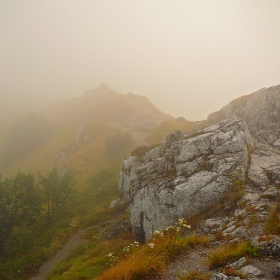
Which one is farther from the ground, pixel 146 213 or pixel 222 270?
pixel 222 270

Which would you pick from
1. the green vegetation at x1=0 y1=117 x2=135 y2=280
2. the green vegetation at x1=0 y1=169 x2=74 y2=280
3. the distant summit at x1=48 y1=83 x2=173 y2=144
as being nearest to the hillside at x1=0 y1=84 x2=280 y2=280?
→ the green vegetation at x1=0 y1=117 x2=135 y2=280

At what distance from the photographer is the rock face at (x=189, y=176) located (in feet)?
66.2

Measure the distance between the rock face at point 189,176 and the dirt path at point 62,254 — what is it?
10.9 metres

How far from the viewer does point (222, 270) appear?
29.7 ft

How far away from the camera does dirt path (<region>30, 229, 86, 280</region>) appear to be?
24.4 metres

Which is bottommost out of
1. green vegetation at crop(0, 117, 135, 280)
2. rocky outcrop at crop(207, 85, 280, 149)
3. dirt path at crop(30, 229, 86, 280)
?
dirt path at crop(30, 229, 86, 280)

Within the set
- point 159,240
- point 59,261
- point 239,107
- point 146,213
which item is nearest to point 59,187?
point 59,261

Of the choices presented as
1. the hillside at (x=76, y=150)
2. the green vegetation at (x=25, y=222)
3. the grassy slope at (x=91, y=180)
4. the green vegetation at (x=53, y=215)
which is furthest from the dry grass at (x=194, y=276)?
the green vegetation at (x=25, y=222)

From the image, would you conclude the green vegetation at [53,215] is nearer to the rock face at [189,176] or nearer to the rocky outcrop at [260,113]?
the rock face at [189,176]

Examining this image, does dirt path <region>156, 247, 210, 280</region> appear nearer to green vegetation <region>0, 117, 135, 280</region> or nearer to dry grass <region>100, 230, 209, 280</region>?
dry grass <region>100, 230, 209, 280</region>

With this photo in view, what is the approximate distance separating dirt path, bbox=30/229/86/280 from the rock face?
10.9m

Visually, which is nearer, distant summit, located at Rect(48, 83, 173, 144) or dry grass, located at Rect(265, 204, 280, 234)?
dry grass, located at Rect(265, 204, 280, 234)

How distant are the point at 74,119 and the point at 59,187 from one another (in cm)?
7511

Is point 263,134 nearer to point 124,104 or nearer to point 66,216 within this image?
point 66,216
